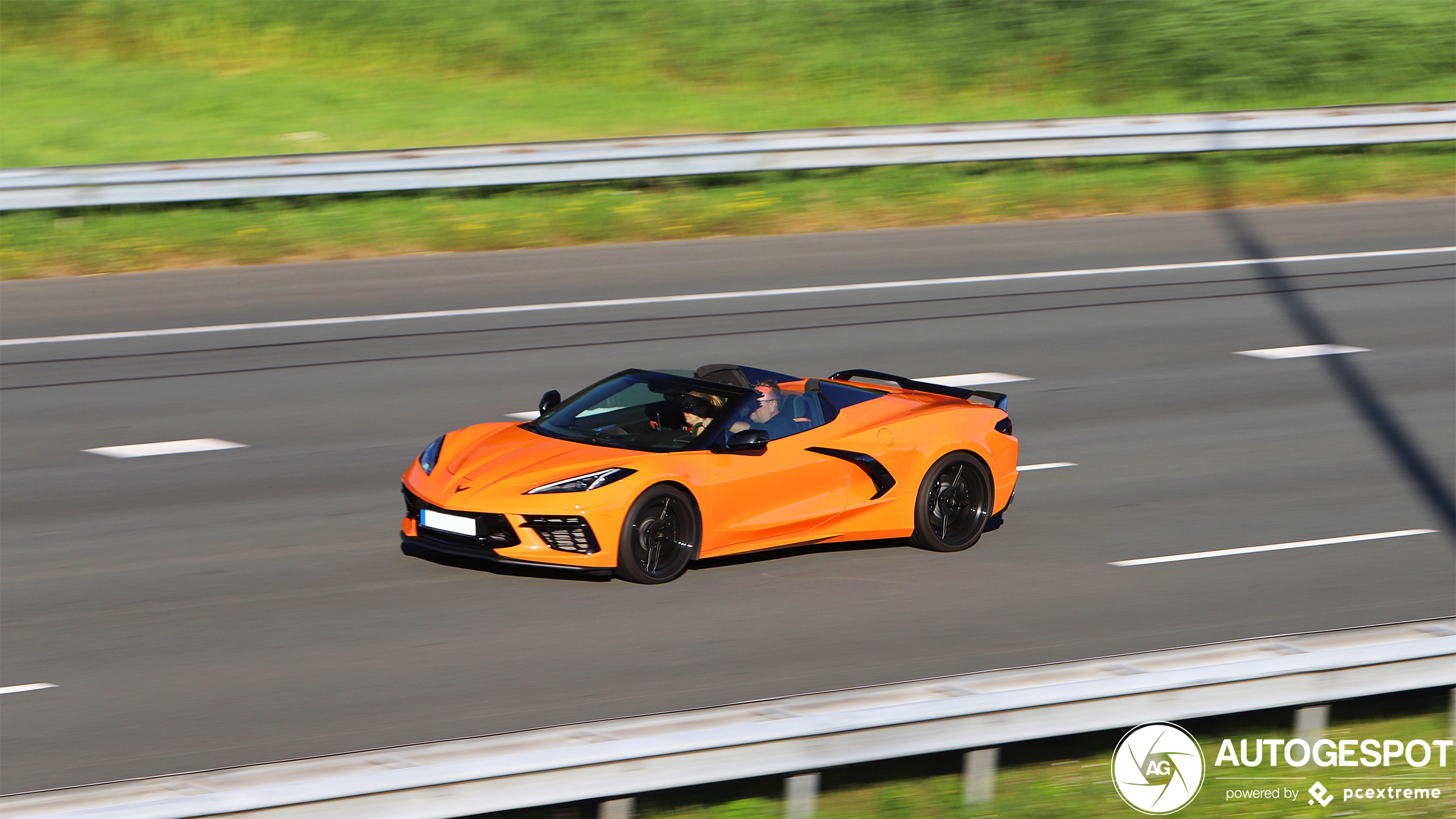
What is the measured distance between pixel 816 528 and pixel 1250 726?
367 centimetres

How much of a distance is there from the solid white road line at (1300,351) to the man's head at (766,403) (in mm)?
7640

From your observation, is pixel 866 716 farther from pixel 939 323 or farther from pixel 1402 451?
pixel 939 323

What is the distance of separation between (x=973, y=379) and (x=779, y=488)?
563 centimetres

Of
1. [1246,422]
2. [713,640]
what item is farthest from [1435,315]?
[713,640]

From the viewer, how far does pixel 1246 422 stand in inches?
565

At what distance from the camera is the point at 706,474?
9.84m

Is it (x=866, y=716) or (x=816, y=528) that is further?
(x=816, y=528)

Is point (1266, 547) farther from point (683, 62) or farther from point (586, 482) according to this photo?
point (683, 62)

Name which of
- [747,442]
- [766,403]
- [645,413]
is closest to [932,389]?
[766,403]

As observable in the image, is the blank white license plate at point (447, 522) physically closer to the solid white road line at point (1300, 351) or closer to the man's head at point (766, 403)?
the man's head at point (766, 403)

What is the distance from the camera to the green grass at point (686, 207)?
61.2 ft

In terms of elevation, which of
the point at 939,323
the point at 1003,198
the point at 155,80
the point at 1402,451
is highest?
the point at 155,80

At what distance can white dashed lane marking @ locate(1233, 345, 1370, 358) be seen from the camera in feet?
54.7

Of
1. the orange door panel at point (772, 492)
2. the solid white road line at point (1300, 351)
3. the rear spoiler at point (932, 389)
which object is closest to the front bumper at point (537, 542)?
the orange door panel at point (772, 492)
